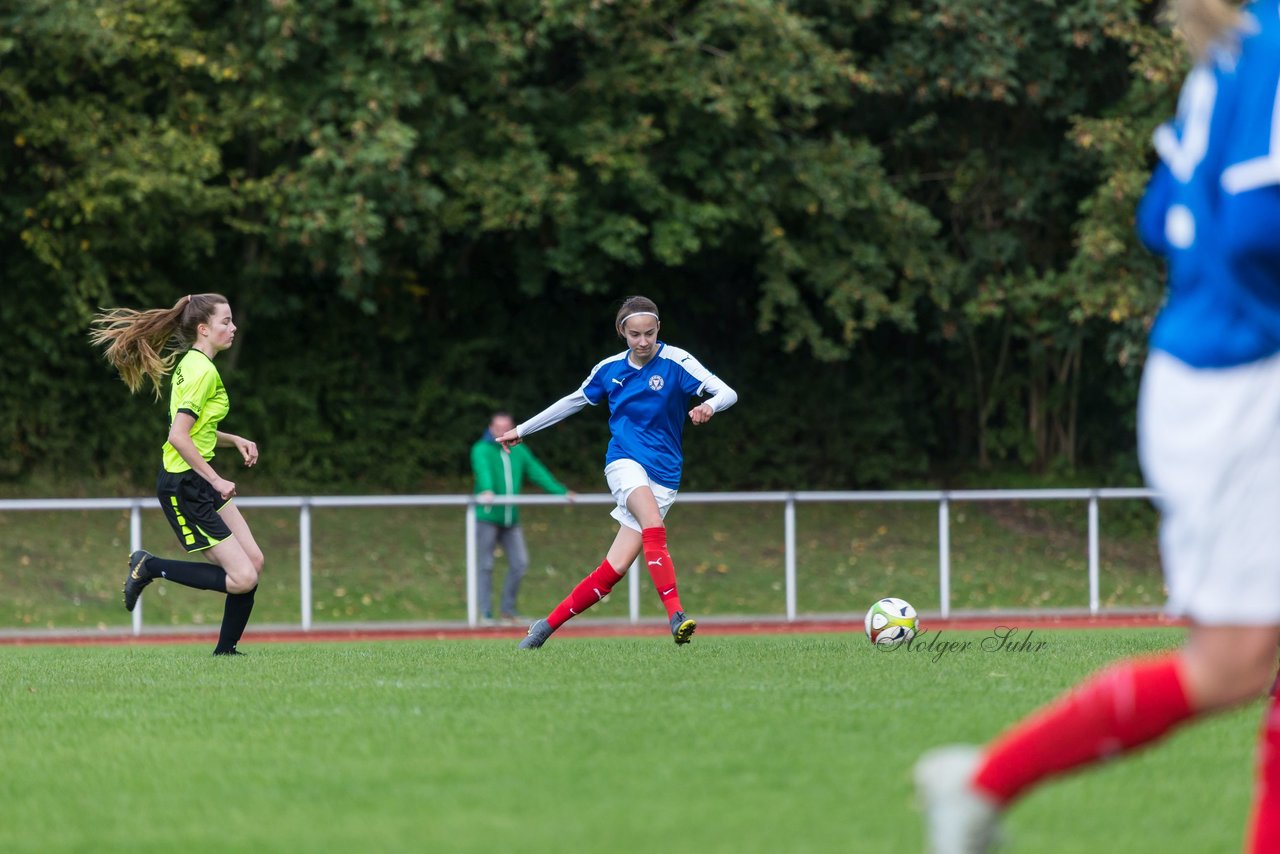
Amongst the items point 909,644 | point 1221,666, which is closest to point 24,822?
point 1221,666

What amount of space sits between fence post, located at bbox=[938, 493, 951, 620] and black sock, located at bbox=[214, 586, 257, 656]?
8977 millimetres

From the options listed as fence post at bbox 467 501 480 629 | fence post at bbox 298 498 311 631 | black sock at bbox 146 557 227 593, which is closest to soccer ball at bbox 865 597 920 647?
black sock at bbox 146 557 227 593

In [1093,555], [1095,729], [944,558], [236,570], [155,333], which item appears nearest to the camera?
[1095,729]

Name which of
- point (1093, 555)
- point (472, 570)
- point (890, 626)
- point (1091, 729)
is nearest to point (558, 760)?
point (1091, 729)

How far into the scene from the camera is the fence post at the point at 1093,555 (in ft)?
57.4

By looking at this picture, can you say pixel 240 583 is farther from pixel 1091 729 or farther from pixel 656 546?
pixel 1091 729

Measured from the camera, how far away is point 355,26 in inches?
768

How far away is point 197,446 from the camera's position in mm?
9438

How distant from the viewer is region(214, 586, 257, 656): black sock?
9898mm

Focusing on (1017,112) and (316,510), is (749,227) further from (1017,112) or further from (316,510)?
(316,510)

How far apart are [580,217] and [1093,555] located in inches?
301

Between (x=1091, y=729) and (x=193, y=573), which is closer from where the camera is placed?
(x=1091, y=729)

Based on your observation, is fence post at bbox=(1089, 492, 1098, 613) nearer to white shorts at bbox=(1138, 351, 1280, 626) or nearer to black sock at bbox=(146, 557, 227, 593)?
black sock at bbox=(146, 557, 227, 593)

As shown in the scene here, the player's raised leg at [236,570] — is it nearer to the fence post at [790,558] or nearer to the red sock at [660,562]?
the red sock at [660,562]
